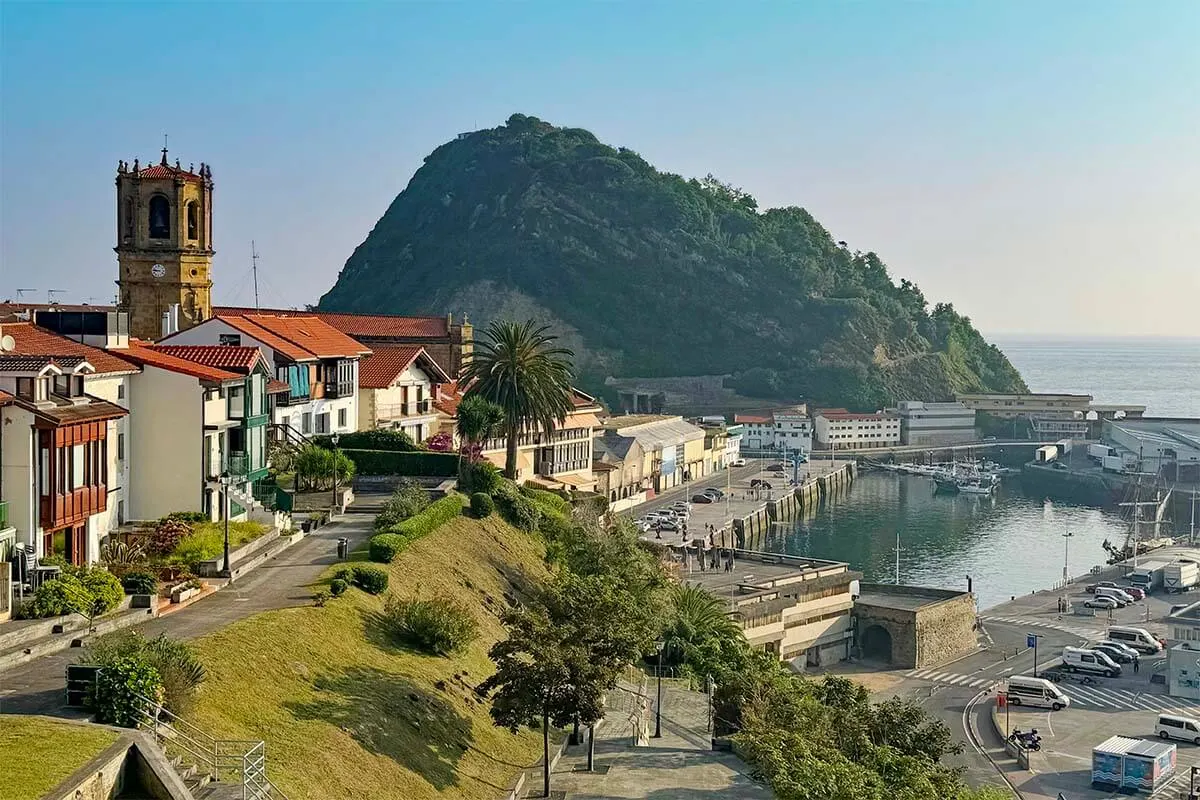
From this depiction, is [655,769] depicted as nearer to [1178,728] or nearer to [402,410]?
[1178,728]

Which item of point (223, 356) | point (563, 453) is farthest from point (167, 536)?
point (563, 453)

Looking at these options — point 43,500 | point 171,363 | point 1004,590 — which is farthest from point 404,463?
point 1004,590

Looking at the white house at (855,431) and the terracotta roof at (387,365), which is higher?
the terracotta roof at (387,365)

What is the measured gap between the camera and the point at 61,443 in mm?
29625

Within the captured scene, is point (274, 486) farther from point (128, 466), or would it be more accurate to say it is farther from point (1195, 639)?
point (1195, 639)

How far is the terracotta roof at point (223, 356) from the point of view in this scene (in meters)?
40.1

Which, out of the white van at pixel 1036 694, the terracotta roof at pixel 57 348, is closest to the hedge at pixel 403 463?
the terracotta roof at pixel 57 348

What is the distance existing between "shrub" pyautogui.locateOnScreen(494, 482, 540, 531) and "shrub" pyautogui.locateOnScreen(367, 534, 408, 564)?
11.5 metres

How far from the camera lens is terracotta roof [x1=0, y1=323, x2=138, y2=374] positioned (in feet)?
110

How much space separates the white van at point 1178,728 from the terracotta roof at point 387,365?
114 ft

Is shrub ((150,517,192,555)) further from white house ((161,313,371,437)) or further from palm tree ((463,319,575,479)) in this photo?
palm tree ((463,319,575,479))

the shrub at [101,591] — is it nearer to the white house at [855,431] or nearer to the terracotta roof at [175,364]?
the terracotta roof at [175,364]

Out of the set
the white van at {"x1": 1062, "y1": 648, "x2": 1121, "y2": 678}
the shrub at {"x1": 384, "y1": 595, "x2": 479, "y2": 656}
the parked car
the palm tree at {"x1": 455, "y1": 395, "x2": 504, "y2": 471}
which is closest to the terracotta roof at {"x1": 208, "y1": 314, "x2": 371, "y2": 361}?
the palm tree at {"x1": 455, "y1": 395, "x2": 504, "y2": 471}

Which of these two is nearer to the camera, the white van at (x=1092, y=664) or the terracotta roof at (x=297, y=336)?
the terracotta roof at (x=297, y=336)
